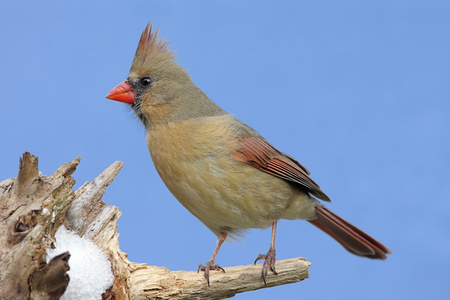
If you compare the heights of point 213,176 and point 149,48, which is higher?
point 149,48

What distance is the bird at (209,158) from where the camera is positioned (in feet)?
11.3

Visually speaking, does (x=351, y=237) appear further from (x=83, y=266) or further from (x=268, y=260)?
(x=83, y=266)

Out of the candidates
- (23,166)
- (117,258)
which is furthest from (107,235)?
(23,166)

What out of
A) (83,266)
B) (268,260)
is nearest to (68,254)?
(83,266)

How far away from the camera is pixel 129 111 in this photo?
3865 mm

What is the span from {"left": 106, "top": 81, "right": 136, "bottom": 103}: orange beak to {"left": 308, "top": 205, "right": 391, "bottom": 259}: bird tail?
5.38ft

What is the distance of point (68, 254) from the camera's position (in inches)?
98.8

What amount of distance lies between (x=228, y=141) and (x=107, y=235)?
965 millimetres

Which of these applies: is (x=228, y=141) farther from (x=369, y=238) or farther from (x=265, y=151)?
(x=369, y=238)

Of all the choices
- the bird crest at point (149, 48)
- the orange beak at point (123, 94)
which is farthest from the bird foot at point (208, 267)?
the bird crest at point (149, 48)

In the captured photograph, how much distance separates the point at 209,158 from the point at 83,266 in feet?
3.31

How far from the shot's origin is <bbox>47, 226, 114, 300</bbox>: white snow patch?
2932 millimetres

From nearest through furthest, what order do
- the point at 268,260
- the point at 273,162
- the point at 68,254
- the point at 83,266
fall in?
1. the point at 68,254
2. the point at 83,266
3. the point at 268,260
4. the point at 273,162

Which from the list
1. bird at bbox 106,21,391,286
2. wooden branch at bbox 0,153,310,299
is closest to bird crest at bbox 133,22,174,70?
bird at bbox 106,21,391,286
